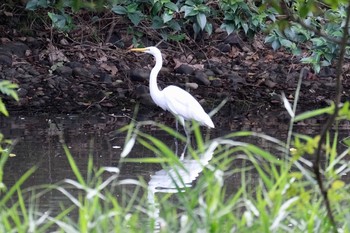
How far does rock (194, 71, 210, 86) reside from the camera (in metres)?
10.7

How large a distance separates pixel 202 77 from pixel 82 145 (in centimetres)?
324

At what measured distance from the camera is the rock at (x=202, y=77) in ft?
35.0

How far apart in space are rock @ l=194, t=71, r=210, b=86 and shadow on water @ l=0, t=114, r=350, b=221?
129cm

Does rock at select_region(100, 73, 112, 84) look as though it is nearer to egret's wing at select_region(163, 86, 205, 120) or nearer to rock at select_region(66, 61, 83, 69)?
rock at select_region(66, 61, 83, 69)

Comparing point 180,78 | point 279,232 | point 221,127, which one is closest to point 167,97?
point 221,127

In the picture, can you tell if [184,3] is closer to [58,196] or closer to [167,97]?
[167,97]

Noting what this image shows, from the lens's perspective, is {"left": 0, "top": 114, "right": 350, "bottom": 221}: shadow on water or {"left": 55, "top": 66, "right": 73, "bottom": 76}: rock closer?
{"left": 0, "top": 114, "right": 350, "bottom": 221}: shadow on water

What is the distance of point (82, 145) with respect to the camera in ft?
25.6

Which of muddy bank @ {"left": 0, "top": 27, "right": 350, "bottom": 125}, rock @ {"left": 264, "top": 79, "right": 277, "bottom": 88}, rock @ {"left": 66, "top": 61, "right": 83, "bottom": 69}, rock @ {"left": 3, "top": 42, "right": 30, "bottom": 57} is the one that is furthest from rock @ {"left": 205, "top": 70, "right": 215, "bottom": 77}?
rock @ {"left": 3, "top": 42, "right": 30, "bottom": 57}

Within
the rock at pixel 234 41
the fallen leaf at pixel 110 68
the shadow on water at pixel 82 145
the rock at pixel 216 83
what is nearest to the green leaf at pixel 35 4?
the fallen leaf at pixel 110 68

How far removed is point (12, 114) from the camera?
9133mm

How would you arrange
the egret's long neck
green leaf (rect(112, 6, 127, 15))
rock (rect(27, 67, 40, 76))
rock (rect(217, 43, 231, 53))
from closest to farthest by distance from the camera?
the egret's long neck, rock (rect(27, 67, 40, 76)), green leaf (rect(112, 6, 127, 15)), rock (rect(217, 43, 231, 53))

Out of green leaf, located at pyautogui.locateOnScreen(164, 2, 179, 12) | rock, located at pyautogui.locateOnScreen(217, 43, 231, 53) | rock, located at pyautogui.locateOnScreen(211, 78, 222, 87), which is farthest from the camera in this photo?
rock, located at pyautogui.locateOnScreen(217, 43, 231, 53)

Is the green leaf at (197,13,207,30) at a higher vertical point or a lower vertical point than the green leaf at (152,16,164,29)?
higher
